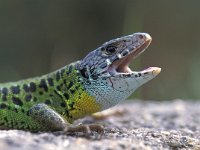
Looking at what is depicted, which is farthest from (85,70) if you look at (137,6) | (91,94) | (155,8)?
(155,8)

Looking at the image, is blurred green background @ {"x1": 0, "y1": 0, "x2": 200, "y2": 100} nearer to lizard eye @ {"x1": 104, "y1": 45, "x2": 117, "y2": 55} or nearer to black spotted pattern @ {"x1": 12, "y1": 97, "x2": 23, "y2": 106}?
black spotted pattern @ {"x1": 12, "y1": 97, "x2": 23, "y2": 106}

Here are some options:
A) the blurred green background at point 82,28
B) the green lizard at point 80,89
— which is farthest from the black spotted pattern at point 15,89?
the blurred green background at point 82,28

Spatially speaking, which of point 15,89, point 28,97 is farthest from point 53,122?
point 15,89

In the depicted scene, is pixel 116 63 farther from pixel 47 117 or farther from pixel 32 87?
pixel 32 87

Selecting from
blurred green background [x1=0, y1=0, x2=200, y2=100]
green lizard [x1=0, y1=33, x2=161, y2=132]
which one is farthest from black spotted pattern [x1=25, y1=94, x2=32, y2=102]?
blurred green background [x1=0, y1=0, x2=200, y2=100]

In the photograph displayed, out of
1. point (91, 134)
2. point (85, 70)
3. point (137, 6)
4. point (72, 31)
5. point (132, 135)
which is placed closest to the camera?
point (91, 134)

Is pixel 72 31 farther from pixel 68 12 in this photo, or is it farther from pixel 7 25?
pixel 7 25
